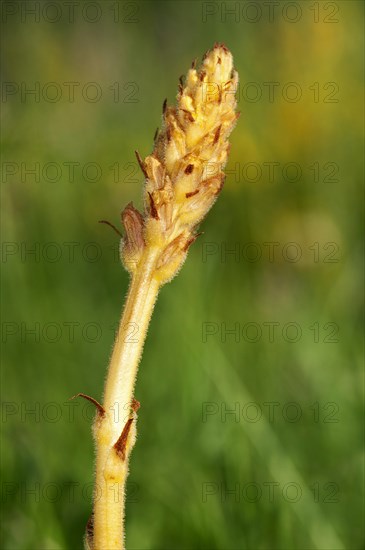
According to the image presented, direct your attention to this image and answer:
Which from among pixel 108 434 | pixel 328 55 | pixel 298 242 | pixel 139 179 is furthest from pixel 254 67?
pixel 108 434

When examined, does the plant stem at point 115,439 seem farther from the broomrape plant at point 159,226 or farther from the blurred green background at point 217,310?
the blurred green background at point 217,310

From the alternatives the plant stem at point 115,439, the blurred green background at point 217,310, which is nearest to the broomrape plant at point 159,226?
the plant stem at point 115,439

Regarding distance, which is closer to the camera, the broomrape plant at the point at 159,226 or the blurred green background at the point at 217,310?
the broomrape plant at the point at 159,226

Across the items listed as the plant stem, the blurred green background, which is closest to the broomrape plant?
the plant stem

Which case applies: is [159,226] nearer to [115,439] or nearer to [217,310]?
[115,439]

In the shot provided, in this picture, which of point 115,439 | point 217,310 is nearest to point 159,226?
point 115,439
